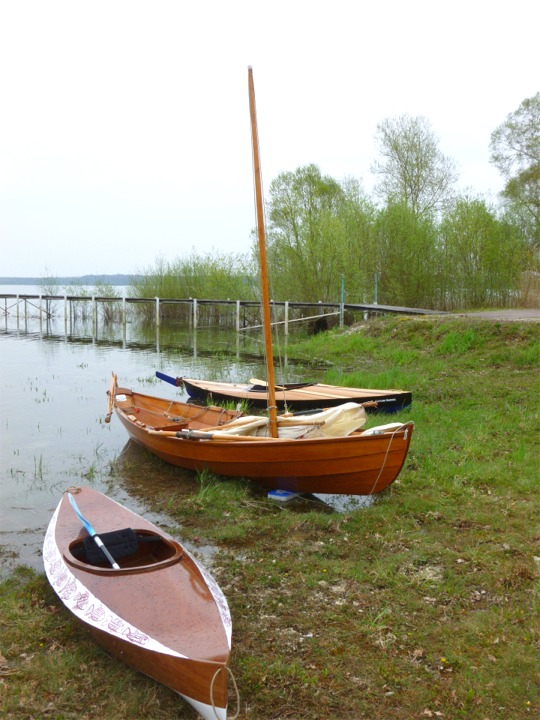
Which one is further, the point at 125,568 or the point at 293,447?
the point at 293,447

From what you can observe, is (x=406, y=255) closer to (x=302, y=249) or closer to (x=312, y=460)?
(x=302, y=249)

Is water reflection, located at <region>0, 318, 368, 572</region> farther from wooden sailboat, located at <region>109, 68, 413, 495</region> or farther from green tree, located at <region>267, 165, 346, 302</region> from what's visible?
green tree, located at <region>267, 165, 346, 302</region>

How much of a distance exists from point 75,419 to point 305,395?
4328mm

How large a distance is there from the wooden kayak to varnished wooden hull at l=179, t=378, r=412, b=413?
242 cm

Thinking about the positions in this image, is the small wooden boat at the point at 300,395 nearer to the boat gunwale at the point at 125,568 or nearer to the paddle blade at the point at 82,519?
the paddle blade at the point at 82,519

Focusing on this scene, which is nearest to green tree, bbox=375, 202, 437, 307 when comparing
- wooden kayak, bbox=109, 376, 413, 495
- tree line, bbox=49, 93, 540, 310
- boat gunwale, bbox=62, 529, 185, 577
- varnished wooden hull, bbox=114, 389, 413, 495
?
tree line, bbox=49, 93, 540, 310

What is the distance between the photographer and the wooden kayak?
6.61 m

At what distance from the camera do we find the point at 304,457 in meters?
6.85

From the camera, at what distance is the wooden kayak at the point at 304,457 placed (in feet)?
21.7

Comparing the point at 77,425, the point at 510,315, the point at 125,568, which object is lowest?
the point at 77,425

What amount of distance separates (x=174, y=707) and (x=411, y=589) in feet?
6.61

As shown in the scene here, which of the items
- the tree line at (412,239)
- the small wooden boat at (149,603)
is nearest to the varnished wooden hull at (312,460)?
the small wooden boat at (149,603)

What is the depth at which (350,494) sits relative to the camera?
7004mm

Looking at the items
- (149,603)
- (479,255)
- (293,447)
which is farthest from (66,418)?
(479,255)
